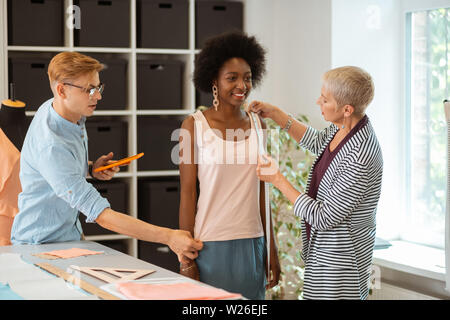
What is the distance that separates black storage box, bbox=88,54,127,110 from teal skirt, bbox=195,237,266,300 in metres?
1.64

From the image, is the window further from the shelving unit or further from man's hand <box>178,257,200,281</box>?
man's hand <box>178,257,200,281</box>

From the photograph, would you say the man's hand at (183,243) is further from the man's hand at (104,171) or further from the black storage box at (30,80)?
the black storage box at (30,80)

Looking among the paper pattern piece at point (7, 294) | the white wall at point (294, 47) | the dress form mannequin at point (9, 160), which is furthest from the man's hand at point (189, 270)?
the white wall at point (294, 47)

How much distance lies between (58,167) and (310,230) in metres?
0.81

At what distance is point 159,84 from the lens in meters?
3.50

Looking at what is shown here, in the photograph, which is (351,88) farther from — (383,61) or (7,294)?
(383,61)

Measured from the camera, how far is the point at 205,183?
2.01 metres

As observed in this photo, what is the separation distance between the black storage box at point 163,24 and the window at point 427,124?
51.5 inches

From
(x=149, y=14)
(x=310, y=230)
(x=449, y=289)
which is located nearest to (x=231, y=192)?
(x=310, y=230)

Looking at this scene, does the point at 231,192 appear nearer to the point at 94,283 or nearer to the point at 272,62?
the point at 94,283

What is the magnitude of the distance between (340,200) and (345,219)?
0.26ft

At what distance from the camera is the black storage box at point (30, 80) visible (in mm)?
3223

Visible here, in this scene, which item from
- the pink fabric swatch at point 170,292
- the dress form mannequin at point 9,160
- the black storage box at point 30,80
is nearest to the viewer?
Result: the pink fabric swatch at point 170,292

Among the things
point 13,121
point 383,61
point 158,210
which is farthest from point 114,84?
point 383,61
